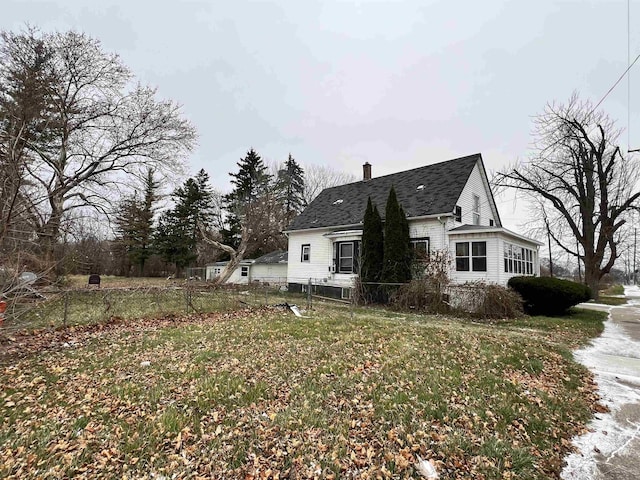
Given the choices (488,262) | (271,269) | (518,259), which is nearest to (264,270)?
(271,269)

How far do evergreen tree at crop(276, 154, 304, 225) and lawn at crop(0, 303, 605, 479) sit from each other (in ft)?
101

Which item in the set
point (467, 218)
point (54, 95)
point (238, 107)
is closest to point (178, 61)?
point (238, 107)

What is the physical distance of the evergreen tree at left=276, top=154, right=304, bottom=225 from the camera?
3691 cm

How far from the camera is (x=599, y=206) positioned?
66.7 feet

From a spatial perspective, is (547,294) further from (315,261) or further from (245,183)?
(245,183)

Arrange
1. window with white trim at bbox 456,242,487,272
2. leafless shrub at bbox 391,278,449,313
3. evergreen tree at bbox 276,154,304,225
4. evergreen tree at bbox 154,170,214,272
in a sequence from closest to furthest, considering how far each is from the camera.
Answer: leafless shrub at bbox 391,278,449,313 < window with white trim at bbox 456,242,487,272 < evergreen tree at bbox 154,170,214,272 < evergreen tree at bbox 276,154,304,225

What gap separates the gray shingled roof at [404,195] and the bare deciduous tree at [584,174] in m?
6.65

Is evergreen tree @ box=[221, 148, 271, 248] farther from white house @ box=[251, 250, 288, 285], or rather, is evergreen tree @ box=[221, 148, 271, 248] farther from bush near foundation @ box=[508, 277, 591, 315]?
bush near foundation @ box=[508, 277, 591, 315]

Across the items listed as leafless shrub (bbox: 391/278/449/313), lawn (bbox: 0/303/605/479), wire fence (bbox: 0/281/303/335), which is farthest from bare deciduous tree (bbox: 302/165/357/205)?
lawn (bbox: 0/303/605/479)

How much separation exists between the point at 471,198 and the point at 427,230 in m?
3.38

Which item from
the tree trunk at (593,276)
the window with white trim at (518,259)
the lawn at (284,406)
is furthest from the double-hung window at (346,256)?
the tree trunk at (593,276)

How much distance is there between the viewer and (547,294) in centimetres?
1187

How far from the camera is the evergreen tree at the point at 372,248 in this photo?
14.5 m

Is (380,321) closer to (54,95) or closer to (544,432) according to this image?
(544,432)
